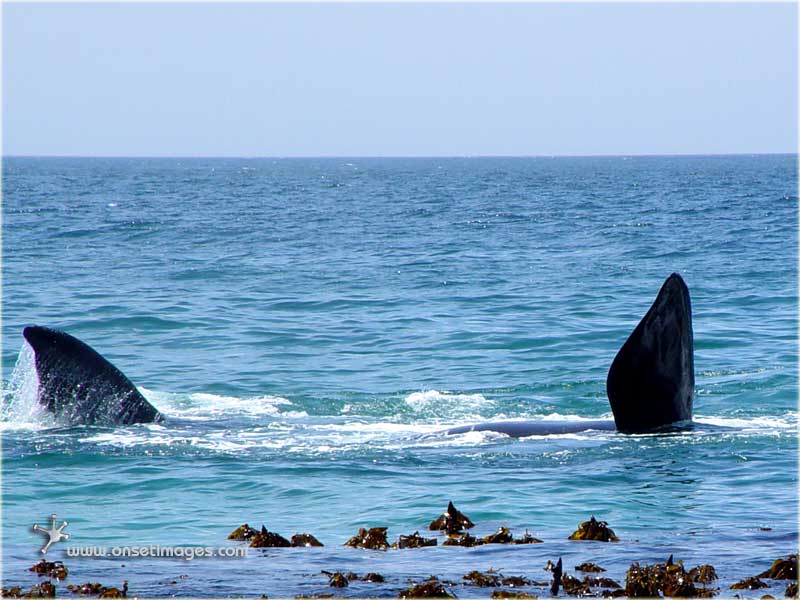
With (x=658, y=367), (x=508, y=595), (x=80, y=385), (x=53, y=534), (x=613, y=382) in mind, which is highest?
(x=658, y=367)

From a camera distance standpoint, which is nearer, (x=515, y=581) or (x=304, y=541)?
(x=515, y=581)

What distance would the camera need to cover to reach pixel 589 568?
27.5ft

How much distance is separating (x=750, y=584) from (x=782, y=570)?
38 centimetres

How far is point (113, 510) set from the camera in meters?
11.1

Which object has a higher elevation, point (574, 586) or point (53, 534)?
point (574, 586)

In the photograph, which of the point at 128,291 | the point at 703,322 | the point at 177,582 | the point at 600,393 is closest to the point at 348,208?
the point at 128,291

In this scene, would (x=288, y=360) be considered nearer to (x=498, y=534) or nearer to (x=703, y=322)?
(x=703, y=322)

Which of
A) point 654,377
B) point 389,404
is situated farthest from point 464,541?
point 389,404

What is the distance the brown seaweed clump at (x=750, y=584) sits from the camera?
789 centimetres

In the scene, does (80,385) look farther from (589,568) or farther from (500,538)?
(589,568)

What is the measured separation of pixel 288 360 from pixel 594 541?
11.8 metres

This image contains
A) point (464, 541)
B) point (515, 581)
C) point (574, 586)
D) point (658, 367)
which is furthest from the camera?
point (658, 367)

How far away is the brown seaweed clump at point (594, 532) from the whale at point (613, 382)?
2.70 meters

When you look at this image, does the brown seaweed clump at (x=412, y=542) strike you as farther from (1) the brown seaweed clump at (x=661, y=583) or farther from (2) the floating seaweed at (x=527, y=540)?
(1) the brown seaweed clump at (x=661, y=583)
